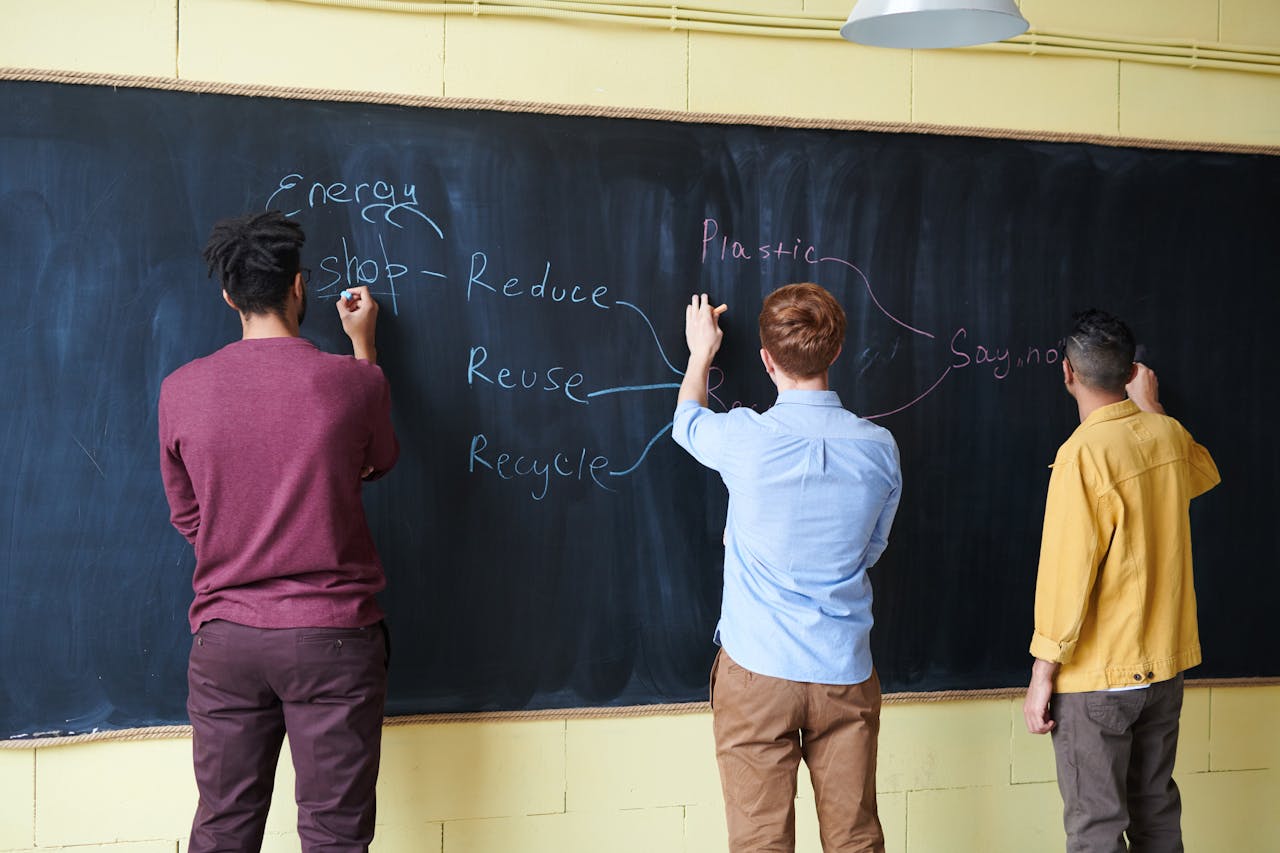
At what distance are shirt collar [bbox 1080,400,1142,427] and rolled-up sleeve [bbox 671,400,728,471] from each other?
826 millimetres

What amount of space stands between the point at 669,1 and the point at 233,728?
1939 mm

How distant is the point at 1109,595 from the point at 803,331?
913mm

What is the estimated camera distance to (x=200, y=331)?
2422 millimetres

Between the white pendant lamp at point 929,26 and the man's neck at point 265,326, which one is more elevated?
the white pendant lamp at point 929,26

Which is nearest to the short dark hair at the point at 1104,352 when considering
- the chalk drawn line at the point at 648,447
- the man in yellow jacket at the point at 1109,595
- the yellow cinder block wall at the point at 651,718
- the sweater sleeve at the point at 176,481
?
the man in yellow jacket at the point at 1109,595

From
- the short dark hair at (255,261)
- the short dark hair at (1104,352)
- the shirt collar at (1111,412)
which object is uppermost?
the short dark hair at (255,261)

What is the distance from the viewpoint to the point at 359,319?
2426mm

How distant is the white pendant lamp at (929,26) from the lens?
Result: 6.05 ft

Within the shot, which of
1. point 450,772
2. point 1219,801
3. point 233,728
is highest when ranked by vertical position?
point 233,728

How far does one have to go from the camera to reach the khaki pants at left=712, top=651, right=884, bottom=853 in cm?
209

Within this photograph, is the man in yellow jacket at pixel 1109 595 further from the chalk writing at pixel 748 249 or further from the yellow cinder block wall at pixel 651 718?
the chalk writing at pixel 748 249

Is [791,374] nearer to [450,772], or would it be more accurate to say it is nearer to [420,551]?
[420,551]

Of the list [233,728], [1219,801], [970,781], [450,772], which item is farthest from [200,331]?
[1219,801]

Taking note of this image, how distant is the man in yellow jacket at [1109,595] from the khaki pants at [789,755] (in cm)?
47
